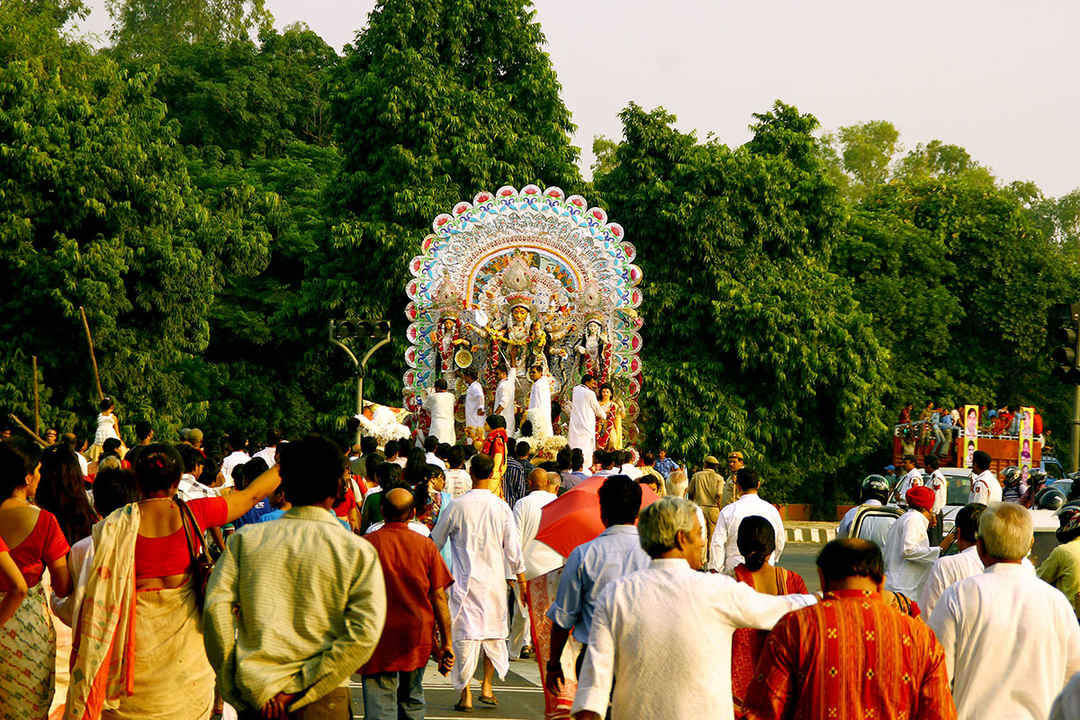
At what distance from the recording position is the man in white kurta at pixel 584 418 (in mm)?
24125

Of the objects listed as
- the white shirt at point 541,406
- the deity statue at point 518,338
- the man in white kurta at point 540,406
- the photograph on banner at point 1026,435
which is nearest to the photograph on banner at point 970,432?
the photograph on banner at point 1026,435

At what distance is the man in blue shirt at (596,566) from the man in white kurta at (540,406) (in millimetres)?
16424

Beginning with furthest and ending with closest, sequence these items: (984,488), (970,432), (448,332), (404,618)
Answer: (970,432)
(448,332)
(984,488)
(404,618)

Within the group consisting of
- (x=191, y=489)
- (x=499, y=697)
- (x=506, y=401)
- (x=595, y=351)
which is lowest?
(x=499, y=697)

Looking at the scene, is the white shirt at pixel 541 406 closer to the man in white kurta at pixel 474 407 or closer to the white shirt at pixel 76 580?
the man in white kurta at pixel 474 407

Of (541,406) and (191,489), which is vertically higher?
(541,406)

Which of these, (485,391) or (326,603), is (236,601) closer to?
(326,603)

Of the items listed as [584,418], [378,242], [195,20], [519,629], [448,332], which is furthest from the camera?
[195,20]

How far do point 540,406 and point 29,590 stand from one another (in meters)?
18.6

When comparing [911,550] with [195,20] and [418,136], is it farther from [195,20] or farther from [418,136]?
[195,20]

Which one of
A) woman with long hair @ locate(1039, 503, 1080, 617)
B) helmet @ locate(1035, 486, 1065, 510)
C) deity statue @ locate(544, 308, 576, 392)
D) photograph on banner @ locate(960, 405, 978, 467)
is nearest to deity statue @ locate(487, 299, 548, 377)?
deity statue @ locate(544, 308, 576, 392)

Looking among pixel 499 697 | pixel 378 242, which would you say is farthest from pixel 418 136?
pixel 499 697

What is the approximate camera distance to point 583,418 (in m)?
24.3

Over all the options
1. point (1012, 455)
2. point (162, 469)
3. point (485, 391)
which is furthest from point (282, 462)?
point (1012, 455)
